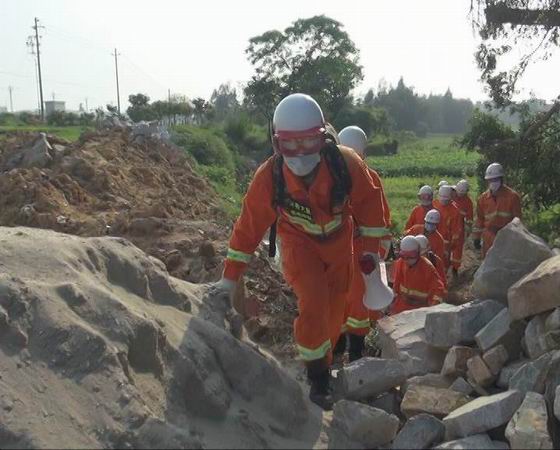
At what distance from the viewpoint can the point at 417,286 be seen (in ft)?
24.3

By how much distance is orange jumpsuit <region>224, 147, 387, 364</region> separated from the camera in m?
4.39

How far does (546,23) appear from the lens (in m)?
11.7

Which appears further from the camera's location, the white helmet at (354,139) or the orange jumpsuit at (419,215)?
the orange jumpsuit at (419,215)

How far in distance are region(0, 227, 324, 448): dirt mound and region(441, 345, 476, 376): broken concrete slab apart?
121 centimetres

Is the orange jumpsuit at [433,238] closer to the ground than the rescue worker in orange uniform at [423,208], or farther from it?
closer to the ground

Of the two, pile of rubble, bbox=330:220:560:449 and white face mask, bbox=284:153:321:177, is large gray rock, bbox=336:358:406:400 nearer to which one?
pile of rubble, bbox=330:220:560:449

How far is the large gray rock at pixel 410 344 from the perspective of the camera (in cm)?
558

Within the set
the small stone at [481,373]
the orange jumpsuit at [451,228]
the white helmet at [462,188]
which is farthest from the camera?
the white helmet at [462,188]

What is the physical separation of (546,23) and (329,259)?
877 cm

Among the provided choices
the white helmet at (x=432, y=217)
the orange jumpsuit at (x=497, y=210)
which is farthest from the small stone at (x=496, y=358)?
the orange jumpsuit at (x=497, y=210)

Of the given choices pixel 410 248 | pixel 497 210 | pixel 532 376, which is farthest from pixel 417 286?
pixel 497 210

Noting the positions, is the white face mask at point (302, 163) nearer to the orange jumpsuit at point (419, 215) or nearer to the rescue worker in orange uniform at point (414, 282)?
the rescue worker in orange uniform at point (414, 282)

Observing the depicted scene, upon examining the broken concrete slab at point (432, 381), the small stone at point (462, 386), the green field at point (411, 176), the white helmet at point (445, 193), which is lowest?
the green field at point (411, 176)

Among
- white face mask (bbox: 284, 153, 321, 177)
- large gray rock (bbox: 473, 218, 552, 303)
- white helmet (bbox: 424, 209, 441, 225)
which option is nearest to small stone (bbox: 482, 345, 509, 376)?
large gray rock (bbox: 473, 218, 552, 303)
